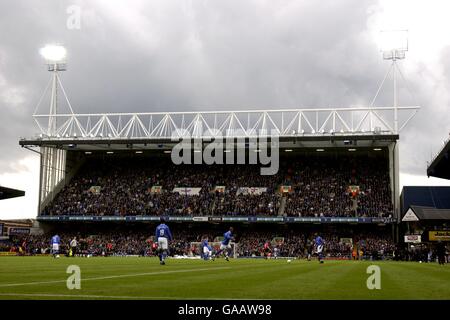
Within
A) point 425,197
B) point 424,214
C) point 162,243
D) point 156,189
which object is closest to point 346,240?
point 425,197

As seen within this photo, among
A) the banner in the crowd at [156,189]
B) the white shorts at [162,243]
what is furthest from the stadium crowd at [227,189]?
the white shorts at [162,243]

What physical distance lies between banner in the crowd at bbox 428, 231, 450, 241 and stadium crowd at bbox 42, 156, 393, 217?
14.2 meters

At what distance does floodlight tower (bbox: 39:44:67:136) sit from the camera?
71.9 m

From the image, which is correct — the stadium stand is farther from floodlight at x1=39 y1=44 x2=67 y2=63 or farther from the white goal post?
floodlight at x1=39 y1=44 x2=67 y2=63

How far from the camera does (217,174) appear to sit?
75188mm

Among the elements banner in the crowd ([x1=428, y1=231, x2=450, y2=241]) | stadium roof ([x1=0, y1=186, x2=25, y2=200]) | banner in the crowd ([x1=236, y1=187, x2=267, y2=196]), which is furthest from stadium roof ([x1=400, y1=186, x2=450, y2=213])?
stadium roof ([x1=0, y1=186, x2=25, y2=200])

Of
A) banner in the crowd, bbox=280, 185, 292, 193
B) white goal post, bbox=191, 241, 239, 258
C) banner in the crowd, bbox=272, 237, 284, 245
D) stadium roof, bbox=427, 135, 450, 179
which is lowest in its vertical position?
white goal post, bbox=191, 241, 239, 258

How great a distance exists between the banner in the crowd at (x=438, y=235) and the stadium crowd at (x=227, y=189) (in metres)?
14.2

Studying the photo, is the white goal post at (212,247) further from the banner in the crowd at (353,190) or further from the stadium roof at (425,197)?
the stadium roof at (425,197)

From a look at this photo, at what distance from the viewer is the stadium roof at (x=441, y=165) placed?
5431 centimetres

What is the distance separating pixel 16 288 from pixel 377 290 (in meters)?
8.13
